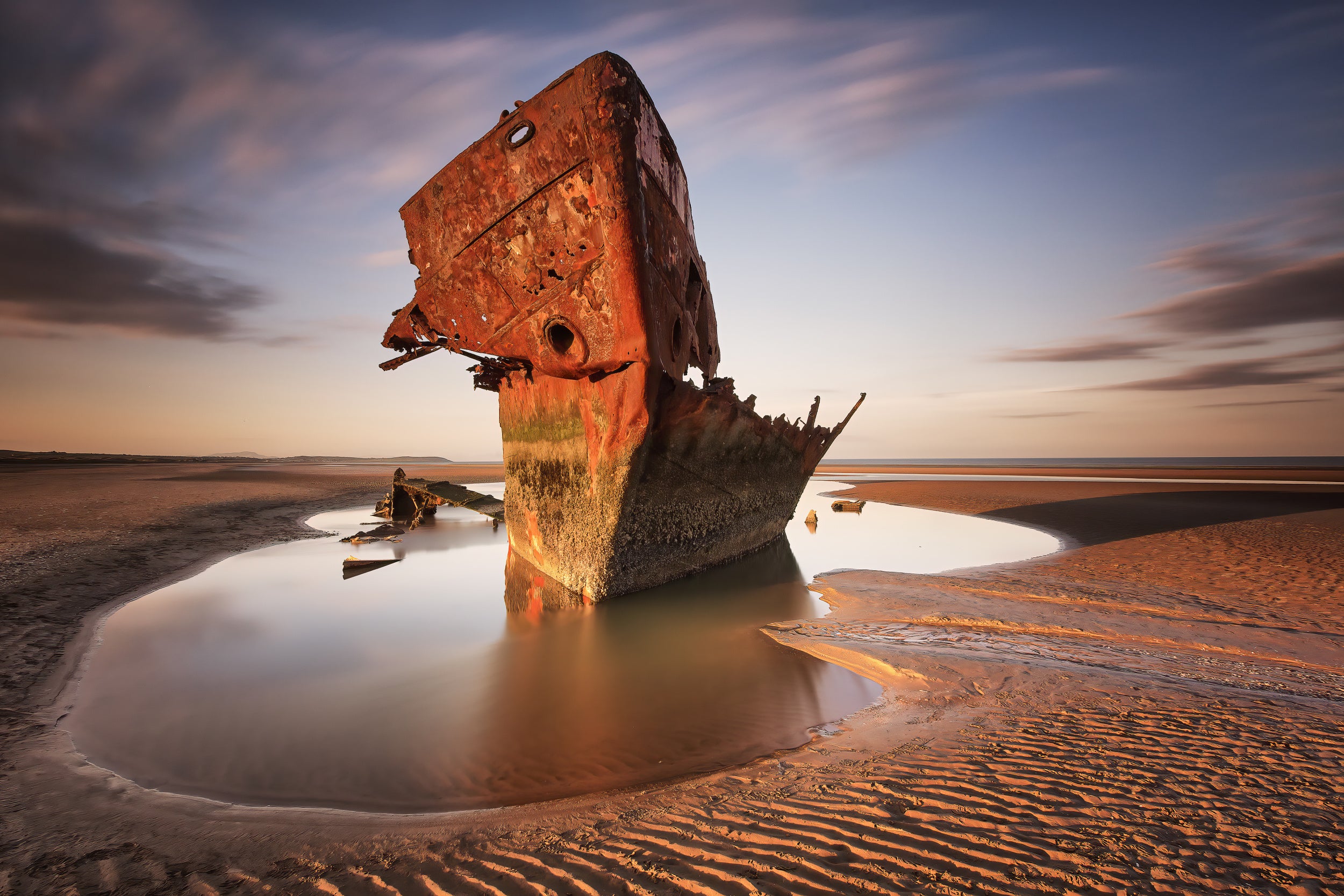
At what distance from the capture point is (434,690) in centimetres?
380

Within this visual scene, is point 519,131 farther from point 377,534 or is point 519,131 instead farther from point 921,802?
point 377,534

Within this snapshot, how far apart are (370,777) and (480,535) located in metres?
9.34

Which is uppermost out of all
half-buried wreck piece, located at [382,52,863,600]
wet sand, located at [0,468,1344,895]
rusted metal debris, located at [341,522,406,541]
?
half-buried wreck piece, located at [382,52,863,600]

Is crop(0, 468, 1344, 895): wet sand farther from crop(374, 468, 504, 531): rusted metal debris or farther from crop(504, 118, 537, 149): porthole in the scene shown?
crop(374, 468, 504, 531): rusted metal debris

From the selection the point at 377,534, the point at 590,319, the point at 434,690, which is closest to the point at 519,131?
the point at 590,319

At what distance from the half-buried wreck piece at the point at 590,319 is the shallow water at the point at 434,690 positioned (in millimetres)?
948

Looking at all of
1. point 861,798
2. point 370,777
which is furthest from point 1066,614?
point 370,777

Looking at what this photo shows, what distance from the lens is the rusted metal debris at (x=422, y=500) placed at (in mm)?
14117

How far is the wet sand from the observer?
1706 millimetres

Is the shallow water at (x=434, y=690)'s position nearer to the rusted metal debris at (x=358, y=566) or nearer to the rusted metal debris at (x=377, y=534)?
the rusted metal debris at (x=358, y=566)

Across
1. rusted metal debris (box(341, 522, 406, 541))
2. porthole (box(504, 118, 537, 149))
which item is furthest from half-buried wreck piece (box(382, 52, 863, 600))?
rusted metal debris (box(341, 522, 406, 541))

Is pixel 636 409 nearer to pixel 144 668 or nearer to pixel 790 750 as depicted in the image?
pixel 790 750

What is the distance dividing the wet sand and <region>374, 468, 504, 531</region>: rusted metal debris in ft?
29.9

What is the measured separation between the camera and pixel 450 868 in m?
1.85
